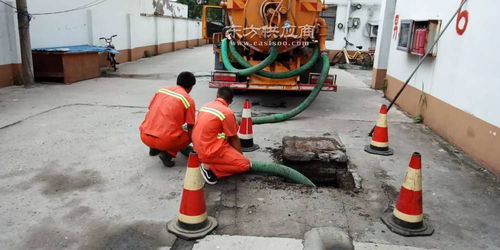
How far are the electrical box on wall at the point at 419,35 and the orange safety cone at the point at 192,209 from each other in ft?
16.9

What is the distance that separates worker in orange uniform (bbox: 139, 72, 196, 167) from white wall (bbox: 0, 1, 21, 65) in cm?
661

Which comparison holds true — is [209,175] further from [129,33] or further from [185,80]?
[129,33]

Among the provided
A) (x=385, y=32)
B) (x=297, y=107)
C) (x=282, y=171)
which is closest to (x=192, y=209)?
(x=282, y=171)

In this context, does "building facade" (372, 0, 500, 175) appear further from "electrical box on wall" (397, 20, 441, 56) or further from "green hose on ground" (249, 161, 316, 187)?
"green hose on ground" (249, 161, 316, 187)

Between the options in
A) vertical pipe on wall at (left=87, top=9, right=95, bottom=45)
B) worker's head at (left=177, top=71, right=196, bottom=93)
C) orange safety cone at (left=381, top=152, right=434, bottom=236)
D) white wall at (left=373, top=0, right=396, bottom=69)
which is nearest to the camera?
orange safety cone at (left=381, top=152, right=434, bottom=236)

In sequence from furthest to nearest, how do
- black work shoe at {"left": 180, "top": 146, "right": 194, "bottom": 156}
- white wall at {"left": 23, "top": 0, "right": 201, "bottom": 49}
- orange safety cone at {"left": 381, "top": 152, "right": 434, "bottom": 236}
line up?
white wall at {"left": 23, "top": 0, "right": 201, "bottom": 49} < black work shoe at {"left": 180, "top": 146, "right": 194, "bottom": 156} < orange safety cone at {"left": 381, "top": 152, "right": 434, "bottom": 236}

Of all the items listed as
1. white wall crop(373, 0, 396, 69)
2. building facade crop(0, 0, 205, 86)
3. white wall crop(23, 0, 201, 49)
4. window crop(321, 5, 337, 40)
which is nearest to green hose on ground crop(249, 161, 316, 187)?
white wall crop(373, 0, 396, 69)

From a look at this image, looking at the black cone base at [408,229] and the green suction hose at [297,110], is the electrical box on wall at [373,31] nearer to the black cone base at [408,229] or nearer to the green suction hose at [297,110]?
the green suction hose at [297,110]

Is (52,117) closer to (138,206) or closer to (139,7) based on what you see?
(138,206)

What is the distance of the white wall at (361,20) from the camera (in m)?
16.7

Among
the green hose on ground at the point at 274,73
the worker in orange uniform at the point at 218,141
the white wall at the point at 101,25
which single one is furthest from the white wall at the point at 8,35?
the worker in orange uniform at the point at 218,141

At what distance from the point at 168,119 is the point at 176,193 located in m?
0.85

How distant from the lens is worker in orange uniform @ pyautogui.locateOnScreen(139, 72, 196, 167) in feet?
14.0

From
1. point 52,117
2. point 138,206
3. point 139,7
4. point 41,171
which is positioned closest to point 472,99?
point 138,206
